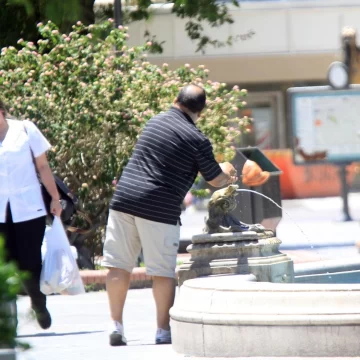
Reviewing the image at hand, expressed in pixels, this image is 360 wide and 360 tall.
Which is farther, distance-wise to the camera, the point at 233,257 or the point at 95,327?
the point at 95,327

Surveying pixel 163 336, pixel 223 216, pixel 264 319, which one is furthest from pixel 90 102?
pixel 264 319

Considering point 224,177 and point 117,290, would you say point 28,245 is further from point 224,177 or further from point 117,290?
point 224,177

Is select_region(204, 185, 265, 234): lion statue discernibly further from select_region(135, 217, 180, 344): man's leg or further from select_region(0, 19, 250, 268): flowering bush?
select_region(0, 19, 250, 268): flowering bush

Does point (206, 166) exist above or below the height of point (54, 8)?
below

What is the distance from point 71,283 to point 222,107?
6051 mm

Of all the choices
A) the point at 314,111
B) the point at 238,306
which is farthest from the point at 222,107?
the point at 314,111

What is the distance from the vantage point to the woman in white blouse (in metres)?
7.46

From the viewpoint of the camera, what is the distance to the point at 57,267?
764 centimetres

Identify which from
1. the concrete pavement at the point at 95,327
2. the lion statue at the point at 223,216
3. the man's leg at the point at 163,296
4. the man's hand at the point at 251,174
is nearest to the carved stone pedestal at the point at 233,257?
the lion statue at the point at 223,216

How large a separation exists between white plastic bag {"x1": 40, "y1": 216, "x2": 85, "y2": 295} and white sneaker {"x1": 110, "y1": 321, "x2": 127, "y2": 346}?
1.30 feet

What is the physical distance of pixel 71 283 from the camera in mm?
7707

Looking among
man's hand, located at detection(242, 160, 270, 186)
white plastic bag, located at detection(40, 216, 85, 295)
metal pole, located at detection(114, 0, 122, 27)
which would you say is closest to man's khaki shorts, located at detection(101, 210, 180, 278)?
white plastic bag, located at detection(40, 216, 85, 295)

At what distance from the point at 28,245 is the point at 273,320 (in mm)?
1980

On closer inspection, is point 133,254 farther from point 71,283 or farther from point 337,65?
point 337,65
